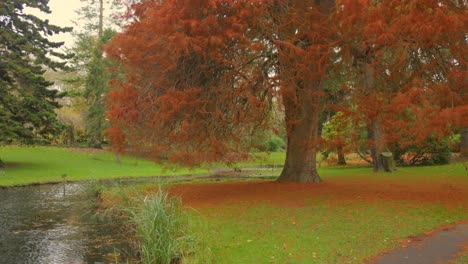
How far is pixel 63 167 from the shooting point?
31.6 m

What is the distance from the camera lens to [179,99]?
13492 mm

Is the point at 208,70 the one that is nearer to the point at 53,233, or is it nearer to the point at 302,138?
the point at 302,138

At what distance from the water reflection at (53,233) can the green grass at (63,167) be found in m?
6.72

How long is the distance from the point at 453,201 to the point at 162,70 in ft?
32.4

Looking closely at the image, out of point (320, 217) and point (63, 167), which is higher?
point (63, 167)

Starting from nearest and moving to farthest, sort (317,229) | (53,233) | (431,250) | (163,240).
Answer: (163,240) < (431,250) < (317,229) < (53,233)

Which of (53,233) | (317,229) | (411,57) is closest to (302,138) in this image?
(411,57)

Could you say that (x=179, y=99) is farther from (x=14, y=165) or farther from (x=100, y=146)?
(x=100, y=146)

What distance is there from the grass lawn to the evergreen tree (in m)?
14.6

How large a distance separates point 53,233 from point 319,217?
7245mm

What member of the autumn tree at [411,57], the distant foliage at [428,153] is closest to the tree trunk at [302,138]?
the autumn tree at [411,57]

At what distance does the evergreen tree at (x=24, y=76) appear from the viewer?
2736 cm

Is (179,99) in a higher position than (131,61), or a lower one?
lower


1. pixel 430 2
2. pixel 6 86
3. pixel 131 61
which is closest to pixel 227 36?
pixel 131 61
